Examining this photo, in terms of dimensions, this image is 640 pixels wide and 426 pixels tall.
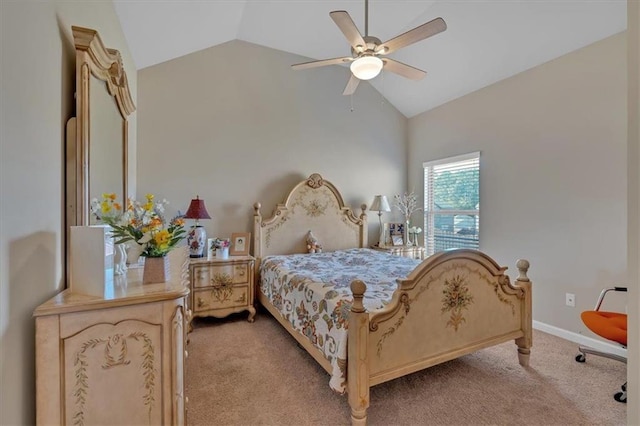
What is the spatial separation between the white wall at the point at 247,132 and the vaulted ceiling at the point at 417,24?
27 cm

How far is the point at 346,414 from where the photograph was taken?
1.88m

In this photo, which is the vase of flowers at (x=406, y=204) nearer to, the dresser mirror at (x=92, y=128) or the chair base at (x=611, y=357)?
the chair base at (x=611, y=357)

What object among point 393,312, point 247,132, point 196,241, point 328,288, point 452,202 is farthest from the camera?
point 452,202

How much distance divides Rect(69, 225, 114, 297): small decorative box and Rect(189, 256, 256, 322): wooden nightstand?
1.88 meters

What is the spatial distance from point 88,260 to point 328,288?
151 centimetres

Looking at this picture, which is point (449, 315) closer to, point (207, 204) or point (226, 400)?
point (226, 400)

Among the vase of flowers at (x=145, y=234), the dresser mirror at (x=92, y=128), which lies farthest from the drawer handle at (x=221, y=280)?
the vase of flowers at (x=145, y=234)

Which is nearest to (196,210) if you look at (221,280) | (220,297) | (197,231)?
(197,231)

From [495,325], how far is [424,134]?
10.1 ft

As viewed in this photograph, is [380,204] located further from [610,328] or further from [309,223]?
[610,328]

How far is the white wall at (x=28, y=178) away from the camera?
3.32 feet

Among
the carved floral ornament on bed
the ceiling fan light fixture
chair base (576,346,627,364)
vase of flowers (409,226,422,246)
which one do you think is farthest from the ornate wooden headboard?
chair base (576,346,627,364)

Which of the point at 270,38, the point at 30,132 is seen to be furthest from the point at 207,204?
the point at 30,132

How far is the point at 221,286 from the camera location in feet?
10.8
